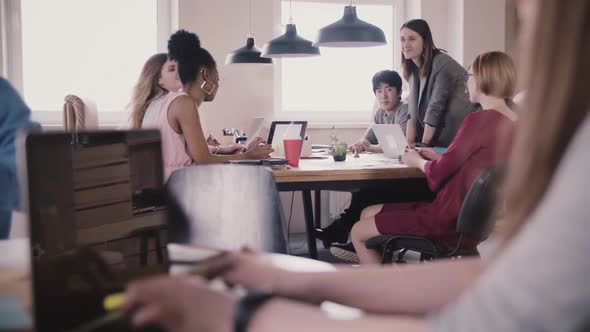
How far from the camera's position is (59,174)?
0.83 metres

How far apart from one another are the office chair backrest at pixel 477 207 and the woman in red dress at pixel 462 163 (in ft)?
0.84

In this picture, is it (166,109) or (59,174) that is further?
(166,109)

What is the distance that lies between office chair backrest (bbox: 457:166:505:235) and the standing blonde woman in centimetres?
187

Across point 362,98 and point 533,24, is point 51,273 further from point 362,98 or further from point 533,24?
point 362,98

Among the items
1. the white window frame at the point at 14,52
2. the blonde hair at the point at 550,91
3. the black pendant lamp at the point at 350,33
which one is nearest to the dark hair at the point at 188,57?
the black pendant lamp at the point at 350,33

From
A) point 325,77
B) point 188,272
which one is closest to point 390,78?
point 325,77

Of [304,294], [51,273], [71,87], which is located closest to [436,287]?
[304,294]

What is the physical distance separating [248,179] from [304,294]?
1.11 m

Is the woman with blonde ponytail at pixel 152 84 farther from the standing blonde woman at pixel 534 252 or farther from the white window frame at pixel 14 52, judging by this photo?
the standing blonde woman at pixel 534 252

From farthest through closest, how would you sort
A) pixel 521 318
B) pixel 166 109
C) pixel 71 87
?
pixel 71 87
pixel 166 109
pixel 521 318

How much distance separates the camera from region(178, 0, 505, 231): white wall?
5707mm

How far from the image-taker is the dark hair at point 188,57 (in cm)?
351

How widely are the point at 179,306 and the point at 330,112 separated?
565cm

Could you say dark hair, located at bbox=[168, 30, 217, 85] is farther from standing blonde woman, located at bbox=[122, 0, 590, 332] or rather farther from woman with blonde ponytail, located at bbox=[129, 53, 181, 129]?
standing blonde woman, located at bbox=[122, 0, 590, 332]
